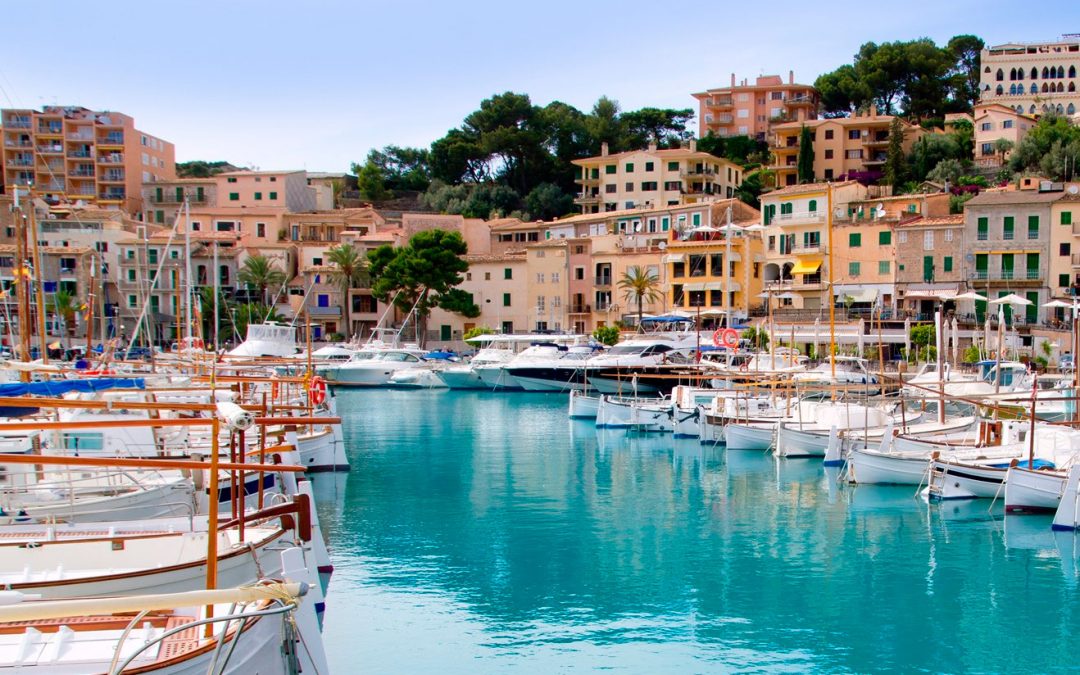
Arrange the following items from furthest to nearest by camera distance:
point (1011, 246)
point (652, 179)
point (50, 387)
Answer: point (652, 179)
point (1011, 246)
point (50, 387)

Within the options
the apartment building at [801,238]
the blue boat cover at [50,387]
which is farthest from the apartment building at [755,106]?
the blue boat cover at [50,387]

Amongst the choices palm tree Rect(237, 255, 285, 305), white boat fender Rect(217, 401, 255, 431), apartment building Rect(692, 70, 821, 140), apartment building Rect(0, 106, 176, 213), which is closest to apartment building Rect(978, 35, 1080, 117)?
apartment building Rect(692, 70, 821, 140)

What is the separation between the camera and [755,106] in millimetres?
108812

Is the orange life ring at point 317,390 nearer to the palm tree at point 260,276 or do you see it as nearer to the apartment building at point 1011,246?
the apartment building at point 1011,246

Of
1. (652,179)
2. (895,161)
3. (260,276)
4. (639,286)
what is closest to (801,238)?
(639,286)

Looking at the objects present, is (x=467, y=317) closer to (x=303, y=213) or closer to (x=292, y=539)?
(x=303, y=213)

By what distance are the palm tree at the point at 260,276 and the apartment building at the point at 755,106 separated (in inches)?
1948

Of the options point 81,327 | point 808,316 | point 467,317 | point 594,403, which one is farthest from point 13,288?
point 808,316

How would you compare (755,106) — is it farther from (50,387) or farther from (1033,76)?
(50,387)

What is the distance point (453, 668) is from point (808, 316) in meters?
55.7

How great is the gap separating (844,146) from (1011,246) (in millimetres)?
30460

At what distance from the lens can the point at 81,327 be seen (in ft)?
272

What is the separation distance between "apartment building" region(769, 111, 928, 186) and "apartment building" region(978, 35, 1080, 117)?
20590 mm

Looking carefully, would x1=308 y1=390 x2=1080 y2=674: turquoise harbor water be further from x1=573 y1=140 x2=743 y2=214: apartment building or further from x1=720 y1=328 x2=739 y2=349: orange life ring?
x1=573 y1=140 x2=743 y2=214: apartment building
